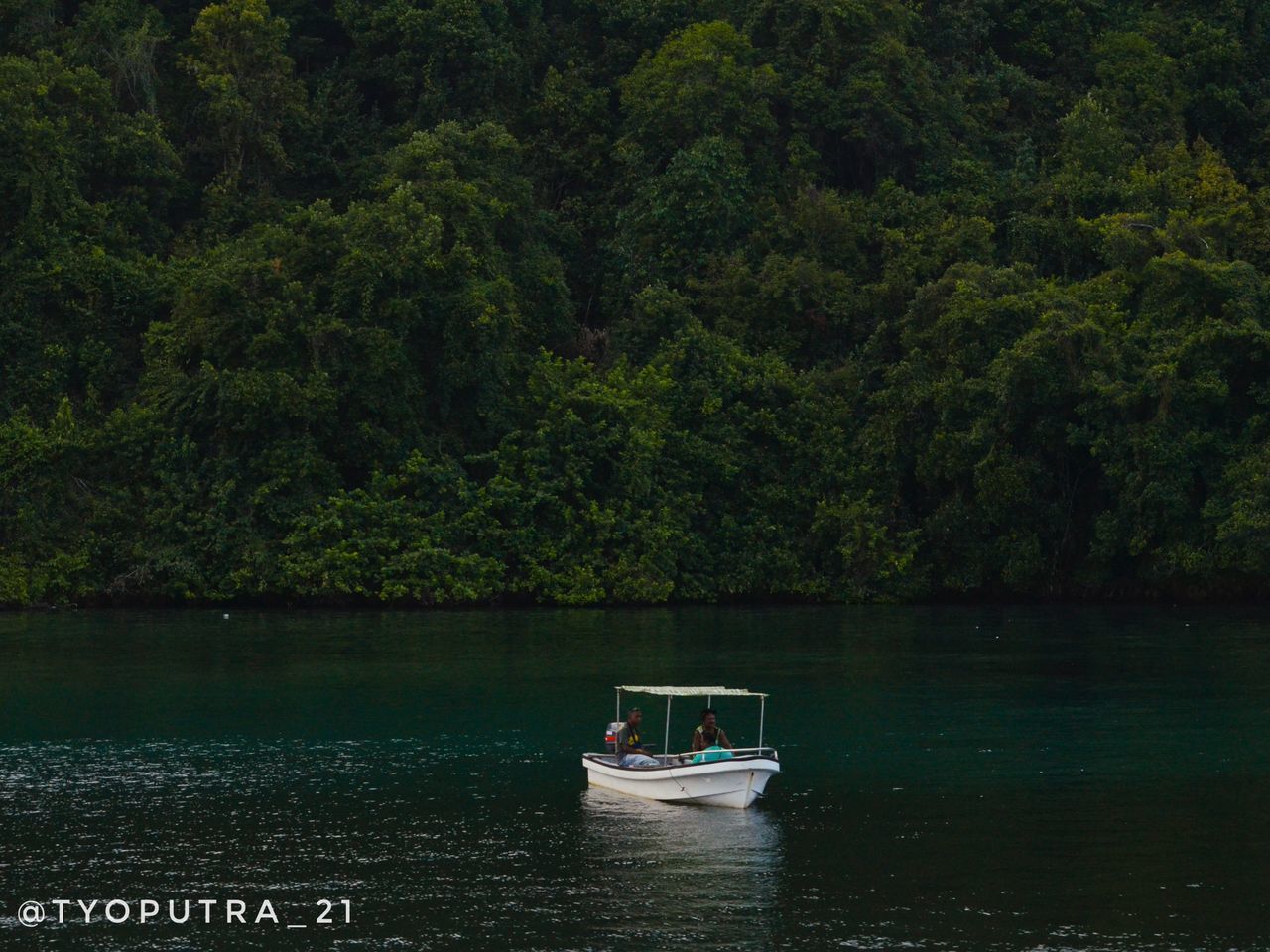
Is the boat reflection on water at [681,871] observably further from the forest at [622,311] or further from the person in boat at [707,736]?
the forest at [622,311]

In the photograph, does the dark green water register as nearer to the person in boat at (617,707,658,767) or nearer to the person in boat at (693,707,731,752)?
the person in boat at (617,707,658,767)

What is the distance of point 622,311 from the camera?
67500mm

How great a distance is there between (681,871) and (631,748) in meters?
→ 5.53

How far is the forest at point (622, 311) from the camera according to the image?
57.0m

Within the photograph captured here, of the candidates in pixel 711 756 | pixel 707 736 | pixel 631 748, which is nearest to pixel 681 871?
pixel 711 756

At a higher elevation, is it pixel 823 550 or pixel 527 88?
pixel 527 88

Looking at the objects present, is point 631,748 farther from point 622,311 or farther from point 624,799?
point 622,311

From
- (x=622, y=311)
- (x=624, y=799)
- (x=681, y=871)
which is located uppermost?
(x=622, y=311)

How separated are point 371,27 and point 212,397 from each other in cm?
1856

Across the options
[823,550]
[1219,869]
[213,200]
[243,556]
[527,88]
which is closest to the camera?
[1219,869]

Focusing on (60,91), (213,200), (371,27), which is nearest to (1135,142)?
(371,27)

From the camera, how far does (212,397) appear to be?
5706 centimetres

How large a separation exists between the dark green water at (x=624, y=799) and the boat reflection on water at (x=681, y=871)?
0.07 metres

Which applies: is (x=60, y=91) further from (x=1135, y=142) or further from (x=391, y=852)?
(x=391, y=852)
